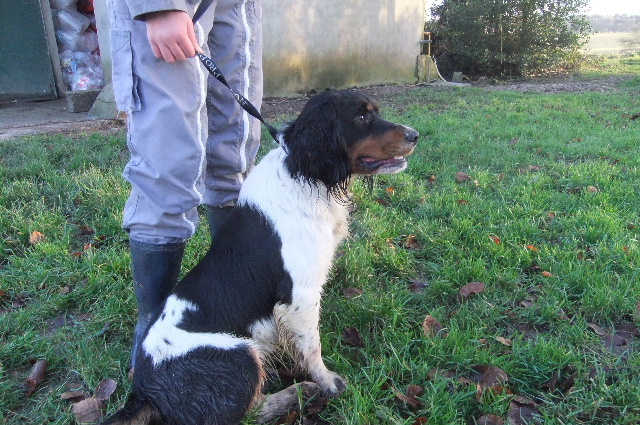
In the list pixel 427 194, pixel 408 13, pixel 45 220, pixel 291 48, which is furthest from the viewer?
pixel 408 13

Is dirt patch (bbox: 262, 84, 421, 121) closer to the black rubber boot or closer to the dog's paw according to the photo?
the black rubber boot

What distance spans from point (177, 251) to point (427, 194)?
2.49 meters

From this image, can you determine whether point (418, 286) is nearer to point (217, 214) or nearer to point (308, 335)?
point (308, 335)

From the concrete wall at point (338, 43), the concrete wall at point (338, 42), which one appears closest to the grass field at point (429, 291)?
the concrete wall at point (338, 43)

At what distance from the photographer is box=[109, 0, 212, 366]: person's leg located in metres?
2.21

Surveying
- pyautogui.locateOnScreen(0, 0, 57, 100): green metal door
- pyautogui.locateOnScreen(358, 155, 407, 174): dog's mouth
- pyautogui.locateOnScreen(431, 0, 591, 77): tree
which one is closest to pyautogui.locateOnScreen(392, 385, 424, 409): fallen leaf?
pyautogui.locateOnScreen(358, 155, 407, 174): dog's mouth

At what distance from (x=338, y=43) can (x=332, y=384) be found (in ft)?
33.1

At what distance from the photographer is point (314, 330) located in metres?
2.36

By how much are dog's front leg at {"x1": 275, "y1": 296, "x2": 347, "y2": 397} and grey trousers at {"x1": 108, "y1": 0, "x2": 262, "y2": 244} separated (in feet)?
2.25

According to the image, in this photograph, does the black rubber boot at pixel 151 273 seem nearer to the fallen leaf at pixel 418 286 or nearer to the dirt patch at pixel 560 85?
the fallen leaf at pixel 418 286

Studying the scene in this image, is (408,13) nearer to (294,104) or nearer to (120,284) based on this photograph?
(294,104)

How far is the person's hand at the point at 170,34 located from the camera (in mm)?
2072

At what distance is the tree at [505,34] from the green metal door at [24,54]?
35.6ft

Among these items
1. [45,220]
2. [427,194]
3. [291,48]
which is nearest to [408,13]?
[291,48]
